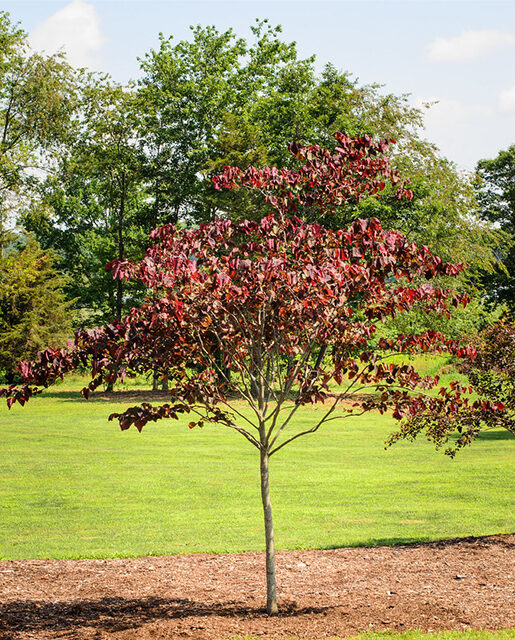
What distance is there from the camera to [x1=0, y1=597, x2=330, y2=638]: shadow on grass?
5.33m

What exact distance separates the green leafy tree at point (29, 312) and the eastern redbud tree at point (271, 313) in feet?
95.5

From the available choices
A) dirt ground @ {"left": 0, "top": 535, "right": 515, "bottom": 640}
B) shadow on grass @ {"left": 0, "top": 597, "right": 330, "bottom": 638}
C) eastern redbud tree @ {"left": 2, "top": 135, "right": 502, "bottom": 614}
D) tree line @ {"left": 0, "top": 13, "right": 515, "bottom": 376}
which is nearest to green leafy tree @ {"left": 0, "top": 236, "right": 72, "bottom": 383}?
tree line @ {"left": 0, "top": 13, "right": 515, "bottom": 376}

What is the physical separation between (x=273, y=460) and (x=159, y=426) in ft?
26.0

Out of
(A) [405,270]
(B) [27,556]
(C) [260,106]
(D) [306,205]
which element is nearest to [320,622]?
(A) [405,270]

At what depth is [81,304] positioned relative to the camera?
45.7 m

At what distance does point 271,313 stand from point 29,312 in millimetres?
32083

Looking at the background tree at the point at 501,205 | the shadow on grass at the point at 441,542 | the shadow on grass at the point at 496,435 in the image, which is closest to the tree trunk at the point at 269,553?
the shadow on grass at the point at 441,542

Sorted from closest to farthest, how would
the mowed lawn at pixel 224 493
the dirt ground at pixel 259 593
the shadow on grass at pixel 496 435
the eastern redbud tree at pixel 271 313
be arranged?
the eastern redbud tree at pixel 271 313, the dirt ground at pixel 259 593, the mowed lawn at pixel 224 493, the shadow on grass at pixel 496 435

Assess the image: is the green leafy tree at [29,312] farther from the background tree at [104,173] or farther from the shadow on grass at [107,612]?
the shadow on grass at [107,612]

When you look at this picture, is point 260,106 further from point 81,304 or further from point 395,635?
point 395,635

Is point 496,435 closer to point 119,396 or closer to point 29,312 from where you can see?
point 119,396

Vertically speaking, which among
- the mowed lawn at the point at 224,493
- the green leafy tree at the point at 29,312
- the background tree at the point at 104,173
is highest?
the background tree at the point at 104,173

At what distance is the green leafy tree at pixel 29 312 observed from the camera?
34031 mm

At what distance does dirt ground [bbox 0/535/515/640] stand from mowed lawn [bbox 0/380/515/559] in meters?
0.80
